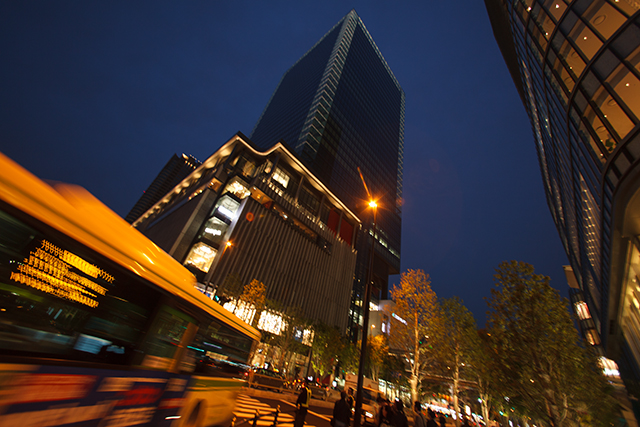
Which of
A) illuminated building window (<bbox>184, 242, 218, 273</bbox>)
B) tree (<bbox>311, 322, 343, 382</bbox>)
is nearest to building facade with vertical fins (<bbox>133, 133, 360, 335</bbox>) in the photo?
illuminated building window (<bbox>184, 242, 218, 273</bbox>)

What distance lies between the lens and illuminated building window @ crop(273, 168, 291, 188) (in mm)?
44062

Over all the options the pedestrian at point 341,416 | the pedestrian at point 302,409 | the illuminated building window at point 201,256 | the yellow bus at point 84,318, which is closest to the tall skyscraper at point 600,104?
the pedestrian at point 341,416

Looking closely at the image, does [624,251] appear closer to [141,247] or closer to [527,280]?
[527,280]

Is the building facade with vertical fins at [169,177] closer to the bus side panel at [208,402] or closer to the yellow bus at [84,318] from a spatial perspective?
the bus side panel at [208,402]

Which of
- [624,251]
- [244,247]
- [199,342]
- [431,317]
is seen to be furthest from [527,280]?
[244,247]

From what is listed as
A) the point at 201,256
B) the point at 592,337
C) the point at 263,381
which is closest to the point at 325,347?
the point at 263,381

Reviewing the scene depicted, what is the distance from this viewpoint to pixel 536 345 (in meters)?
10.2

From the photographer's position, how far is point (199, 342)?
4.75 m

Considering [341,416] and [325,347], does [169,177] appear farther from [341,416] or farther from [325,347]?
[341,416]

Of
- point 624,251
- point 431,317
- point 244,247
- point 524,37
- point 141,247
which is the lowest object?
point 141,247

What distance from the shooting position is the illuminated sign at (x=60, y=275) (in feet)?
7.80

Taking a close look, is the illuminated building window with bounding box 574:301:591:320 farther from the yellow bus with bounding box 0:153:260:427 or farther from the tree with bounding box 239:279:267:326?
the yellow bus with bounding box 0:153:260:427

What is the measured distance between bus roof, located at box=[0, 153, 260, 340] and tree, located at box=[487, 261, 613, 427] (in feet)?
44.1

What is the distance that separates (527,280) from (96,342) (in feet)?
49.9
